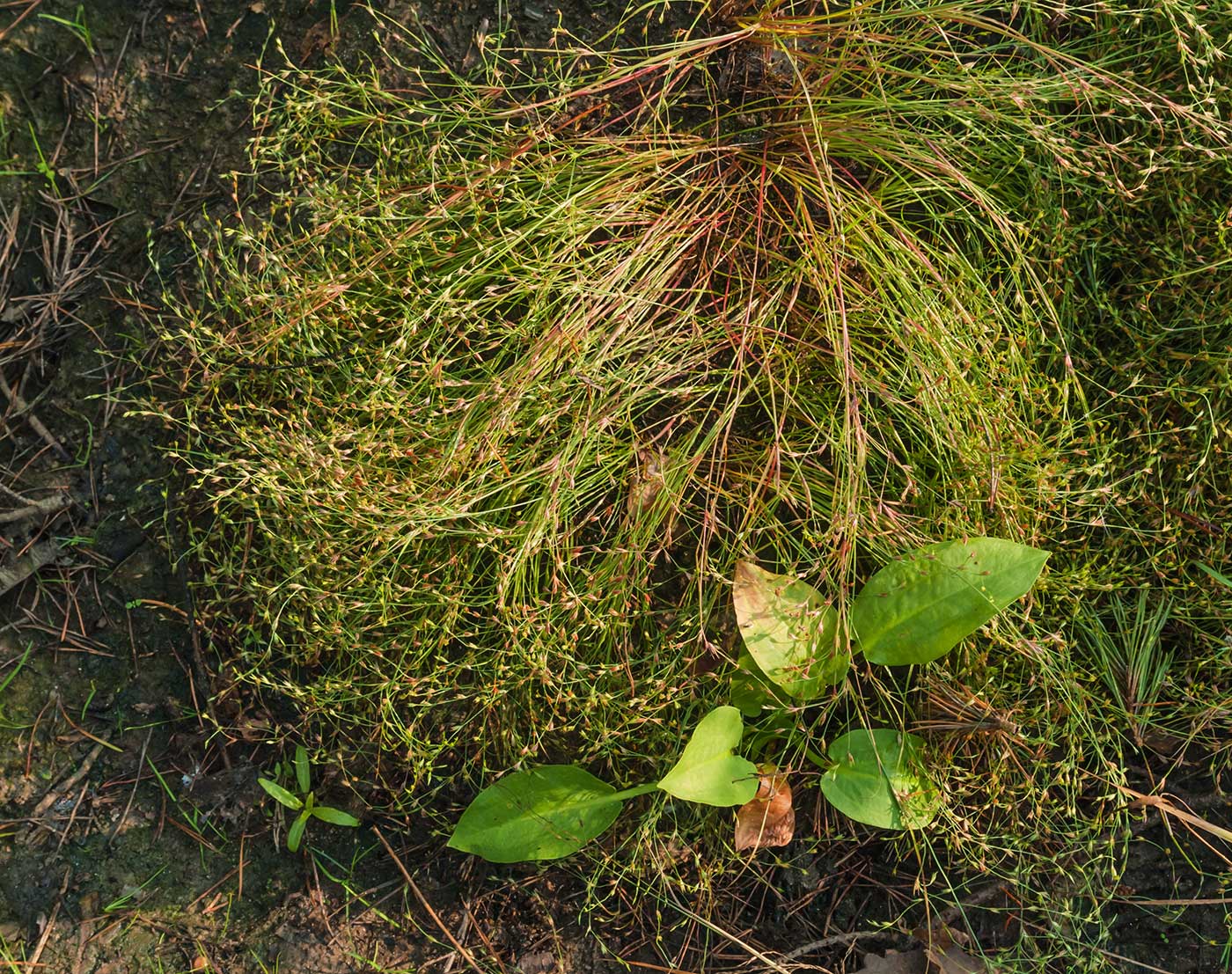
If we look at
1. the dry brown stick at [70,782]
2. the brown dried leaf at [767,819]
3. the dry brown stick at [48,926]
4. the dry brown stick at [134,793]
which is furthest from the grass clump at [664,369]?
the dry brown stick at [48,926]

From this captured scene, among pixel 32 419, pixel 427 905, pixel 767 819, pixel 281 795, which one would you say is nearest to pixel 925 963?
pixel 767 819

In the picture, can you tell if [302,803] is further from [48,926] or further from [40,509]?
[40,509]

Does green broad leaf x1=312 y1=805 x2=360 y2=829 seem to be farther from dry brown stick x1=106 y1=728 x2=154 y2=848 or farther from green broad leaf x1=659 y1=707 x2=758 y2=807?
green broad leaf x1=659 y1=707 x2=758 y2=807

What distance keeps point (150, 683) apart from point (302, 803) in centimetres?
43

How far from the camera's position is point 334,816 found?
207 cm

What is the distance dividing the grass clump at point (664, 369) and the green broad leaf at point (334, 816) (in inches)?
3.5

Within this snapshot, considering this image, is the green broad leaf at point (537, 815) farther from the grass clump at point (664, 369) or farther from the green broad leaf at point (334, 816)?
the green broad leaf at point (334, 816)

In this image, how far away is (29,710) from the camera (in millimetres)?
2146

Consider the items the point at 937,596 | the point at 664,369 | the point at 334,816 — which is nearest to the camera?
the point at 937,596

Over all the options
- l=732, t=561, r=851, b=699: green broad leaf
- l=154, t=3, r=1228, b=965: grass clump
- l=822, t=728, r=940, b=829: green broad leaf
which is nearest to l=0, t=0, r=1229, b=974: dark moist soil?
l=154, t=3, r=1228, b=965: grass clump

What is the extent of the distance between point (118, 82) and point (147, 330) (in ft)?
1.83

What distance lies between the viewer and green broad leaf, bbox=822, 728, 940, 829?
6.32 feet

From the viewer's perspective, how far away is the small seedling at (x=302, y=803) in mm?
2064

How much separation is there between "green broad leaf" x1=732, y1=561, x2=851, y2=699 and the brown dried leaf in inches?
9.8
